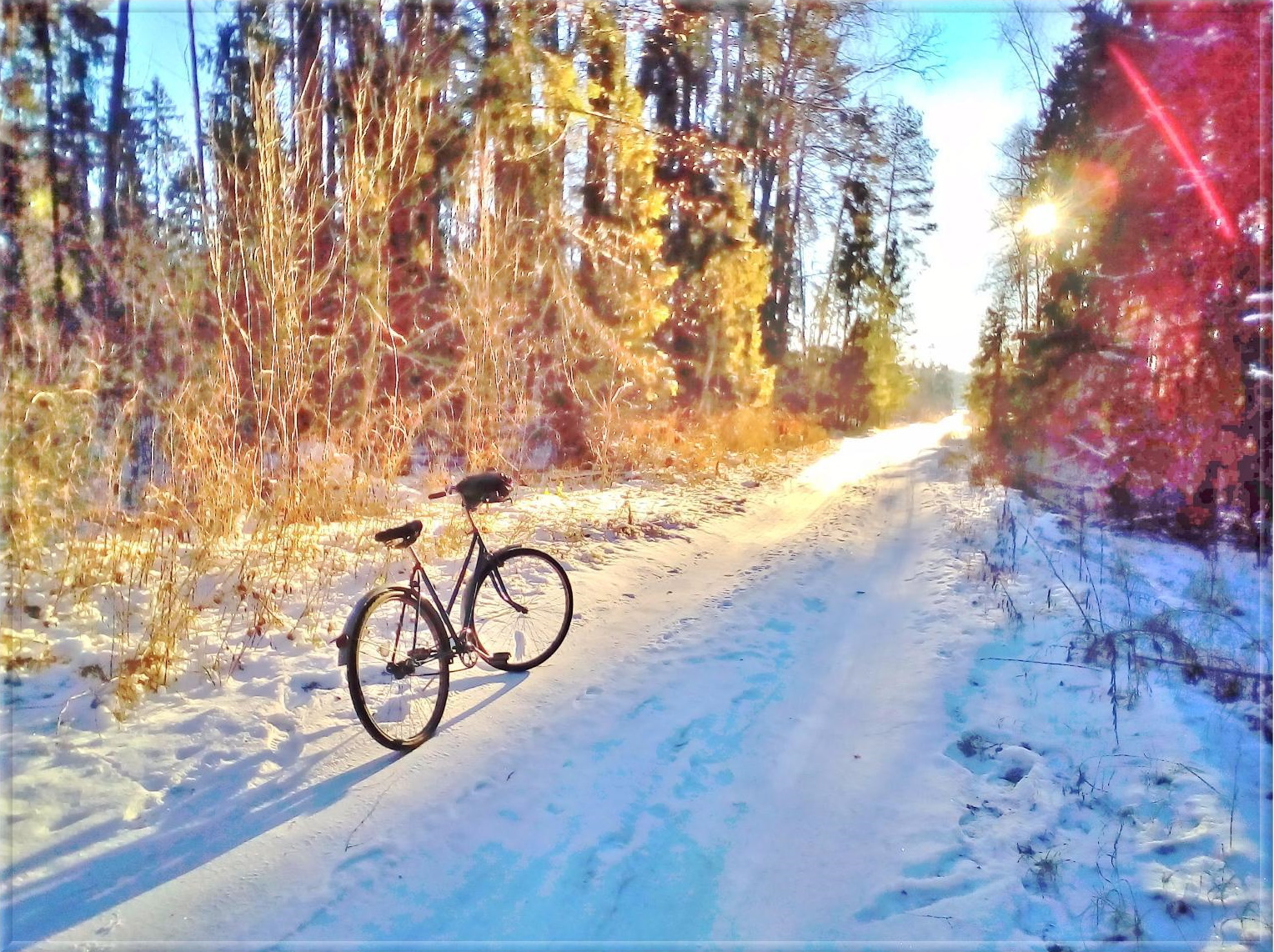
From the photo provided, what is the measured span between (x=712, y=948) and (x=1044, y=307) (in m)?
13.5

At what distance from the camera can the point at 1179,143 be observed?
280 inches

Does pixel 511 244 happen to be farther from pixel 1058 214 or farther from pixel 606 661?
pixel 1058 214

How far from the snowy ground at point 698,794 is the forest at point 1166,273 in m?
2.39

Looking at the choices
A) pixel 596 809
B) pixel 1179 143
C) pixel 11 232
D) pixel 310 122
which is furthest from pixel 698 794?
pixel 11 232

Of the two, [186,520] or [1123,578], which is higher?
[186,520]

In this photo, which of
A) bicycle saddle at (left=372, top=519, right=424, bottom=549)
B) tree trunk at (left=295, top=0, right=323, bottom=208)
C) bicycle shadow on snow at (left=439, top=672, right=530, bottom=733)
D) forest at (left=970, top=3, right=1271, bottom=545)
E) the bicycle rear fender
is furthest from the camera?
forest at (left=970, top=3, right=1271, bottom=545)

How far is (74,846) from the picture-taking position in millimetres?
2748

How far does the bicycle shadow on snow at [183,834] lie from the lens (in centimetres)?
249

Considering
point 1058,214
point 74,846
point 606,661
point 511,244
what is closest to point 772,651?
point 606,661

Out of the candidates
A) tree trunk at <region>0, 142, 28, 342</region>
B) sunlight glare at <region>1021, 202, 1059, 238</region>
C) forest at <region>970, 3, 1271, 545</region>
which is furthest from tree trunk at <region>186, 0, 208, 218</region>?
sunlight glare at <region>1021, 202, 1059, 238</region>

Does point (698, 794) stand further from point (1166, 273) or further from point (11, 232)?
point (11, 232)

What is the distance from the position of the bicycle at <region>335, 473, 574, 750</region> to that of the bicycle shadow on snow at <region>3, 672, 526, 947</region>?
26 centimetres

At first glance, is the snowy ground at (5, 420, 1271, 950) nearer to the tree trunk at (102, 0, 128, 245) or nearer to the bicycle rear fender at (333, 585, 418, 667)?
the bicycle rear fender at (333, 585, 418, 667)

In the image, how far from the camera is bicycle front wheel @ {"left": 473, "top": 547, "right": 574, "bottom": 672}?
4629 mm
